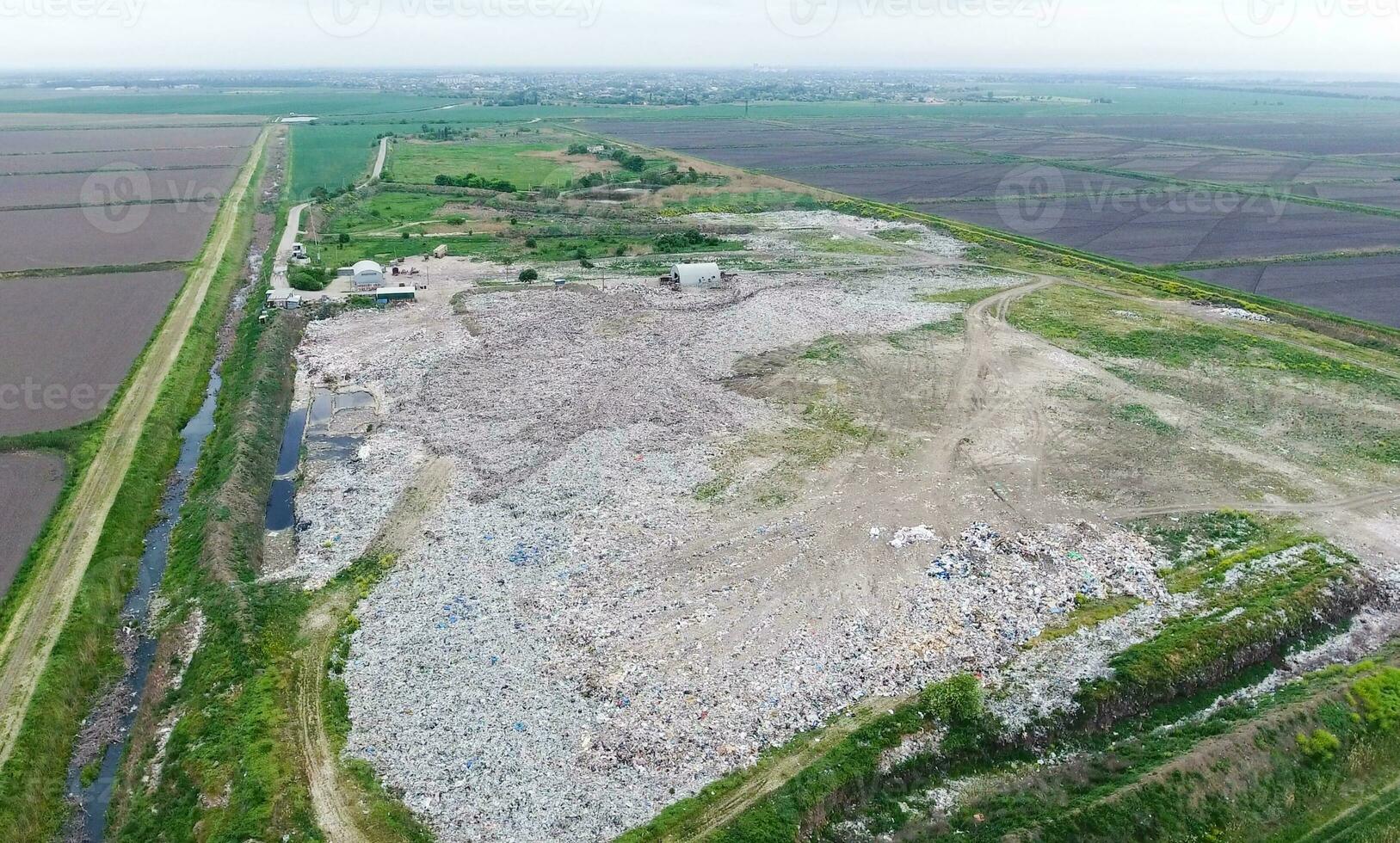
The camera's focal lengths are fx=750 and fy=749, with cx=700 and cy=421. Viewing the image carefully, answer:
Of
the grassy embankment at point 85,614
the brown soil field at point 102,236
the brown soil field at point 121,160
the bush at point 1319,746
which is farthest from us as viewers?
the brown soil field at point 121,160

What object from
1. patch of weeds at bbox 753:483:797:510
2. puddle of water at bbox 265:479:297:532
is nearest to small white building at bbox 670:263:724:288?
patch of weeds at bbox 753:483:797:510

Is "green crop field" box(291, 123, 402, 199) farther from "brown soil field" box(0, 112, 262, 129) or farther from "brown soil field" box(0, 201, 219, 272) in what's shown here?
"brown soil field" box(0, 112, 262, 129)

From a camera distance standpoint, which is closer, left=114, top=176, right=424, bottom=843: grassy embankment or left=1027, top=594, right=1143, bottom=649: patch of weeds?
left=114, top=176, right=424, bottom=843: grassy embankment

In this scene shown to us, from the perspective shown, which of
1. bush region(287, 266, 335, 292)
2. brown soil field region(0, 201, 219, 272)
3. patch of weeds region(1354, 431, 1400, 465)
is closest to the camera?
patch of weeds region(1354, 431, 1400, 465)

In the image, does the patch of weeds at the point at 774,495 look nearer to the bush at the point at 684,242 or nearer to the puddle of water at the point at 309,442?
the puddle of water at the point at 309,442

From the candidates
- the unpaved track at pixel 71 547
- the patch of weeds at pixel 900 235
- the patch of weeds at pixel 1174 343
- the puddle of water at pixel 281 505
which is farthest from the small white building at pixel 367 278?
the patch of weeds at pixel 1174 343

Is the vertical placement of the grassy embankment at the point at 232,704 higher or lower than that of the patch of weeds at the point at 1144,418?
lower

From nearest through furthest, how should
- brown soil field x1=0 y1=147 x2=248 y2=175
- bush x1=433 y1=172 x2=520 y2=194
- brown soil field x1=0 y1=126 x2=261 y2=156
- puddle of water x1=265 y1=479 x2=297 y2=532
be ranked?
puddle of water x1=265 y1=479 x2=297 y2=532, bush x1=433 y1=172 x2=520 y2=194, brown soil field x1=0 y1=147 x2=248 y2=175, brown soil field x1=0 y1=126 x2=261 y2=156
